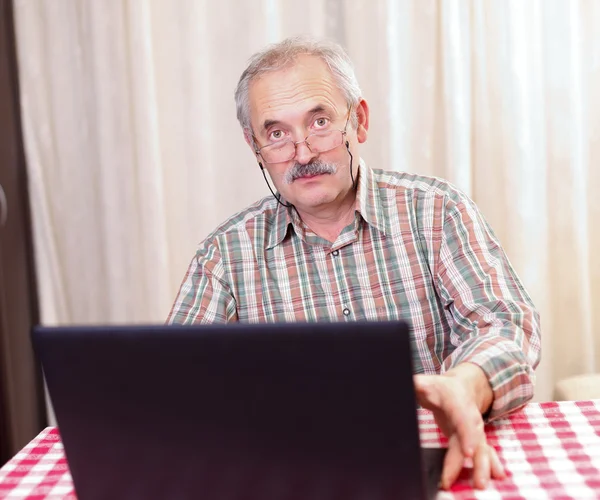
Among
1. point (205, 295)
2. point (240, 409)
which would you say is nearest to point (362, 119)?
point (205, 295)

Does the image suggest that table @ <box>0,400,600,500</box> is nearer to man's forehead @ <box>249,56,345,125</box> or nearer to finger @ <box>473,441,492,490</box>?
finger @ <box>473,441,492,490</box>

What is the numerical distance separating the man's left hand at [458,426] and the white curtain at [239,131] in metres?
1.55

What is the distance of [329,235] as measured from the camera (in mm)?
1850

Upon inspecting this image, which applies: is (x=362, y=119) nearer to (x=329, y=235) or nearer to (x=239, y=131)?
(x=329, y=235)

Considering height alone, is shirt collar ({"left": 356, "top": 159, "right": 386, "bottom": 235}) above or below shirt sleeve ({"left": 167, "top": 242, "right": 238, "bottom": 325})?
above

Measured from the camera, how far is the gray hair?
179 cm

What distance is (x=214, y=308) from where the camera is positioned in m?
1.79

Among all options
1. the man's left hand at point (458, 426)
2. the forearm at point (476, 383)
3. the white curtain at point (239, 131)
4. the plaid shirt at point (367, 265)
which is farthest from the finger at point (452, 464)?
the white curtain at point (239, 131)

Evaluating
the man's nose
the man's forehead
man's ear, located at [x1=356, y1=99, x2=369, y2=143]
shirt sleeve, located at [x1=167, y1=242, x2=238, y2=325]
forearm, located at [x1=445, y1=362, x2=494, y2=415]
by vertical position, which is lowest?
forearm, located at [x1=445, y1=362, x2=494, y2=415]

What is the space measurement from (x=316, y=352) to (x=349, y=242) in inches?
41.6

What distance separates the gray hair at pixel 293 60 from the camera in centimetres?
179

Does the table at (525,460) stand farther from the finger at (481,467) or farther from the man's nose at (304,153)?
the man's nose at (304,153)

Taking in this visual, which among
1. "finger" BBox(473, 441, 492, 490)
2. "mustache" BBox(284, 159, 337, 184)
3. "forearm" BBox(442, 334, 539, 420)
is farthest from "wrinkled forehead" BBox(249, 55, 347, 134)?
"finger" BBox(473, 441, 492, 490)

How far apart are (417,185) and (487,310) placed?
434mm
